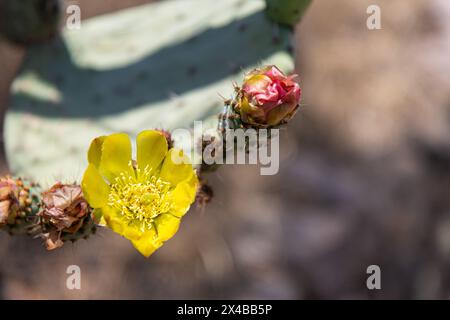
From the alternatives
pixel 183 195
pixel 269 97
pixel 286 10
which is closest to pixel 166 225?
pixel 183 195

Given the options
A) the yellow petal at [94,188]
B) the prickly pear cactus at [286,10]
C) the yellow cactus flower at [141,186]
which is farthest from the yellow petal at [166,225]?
the prickly pear cactus at [286,10]

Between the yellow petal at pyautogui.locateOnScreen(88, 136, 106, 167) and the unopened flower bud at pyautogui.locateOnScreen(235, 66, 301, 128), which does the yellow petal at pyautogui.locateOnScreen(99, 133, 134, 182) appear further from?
the unopened flower bud at pyautogui.locateOnScreen(235, 66, 301, 128)

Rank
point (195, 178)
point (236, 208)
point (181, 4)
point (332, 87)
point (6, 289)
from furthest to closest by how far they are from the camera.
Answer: point (332, 87) → point (236, 208) → point (6, 289) → point (181, 4) → point (195, 178)

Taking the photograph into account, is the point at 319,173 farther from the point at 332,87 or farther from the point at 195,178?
the point at 195,178

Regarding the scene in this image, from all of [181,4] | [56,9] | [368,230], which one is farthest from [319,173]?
[56,9]

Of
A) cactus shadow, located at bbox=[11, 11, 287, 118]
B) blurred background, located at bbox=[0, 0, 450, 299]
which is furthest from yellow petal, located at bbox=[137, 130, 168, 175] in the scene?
blurred background, located at bbox=[0, 0, 450, 299]

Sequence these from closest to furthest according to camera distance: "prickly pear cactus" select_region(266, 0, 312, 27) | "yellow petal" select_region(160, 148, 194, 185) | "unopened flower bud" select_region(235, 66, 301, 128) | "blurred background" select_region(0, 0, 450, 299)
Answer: "unopened flower bud" select_region(235, 66, 301, 128), "yellow petal" select_region(160, 148, 194, 185), "prickly pear cactus" select_region(266, 0, 312, 27), "blurred background" select_region(0, 0, 450, 299)

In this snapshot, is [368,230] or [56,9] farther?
[368,230]
